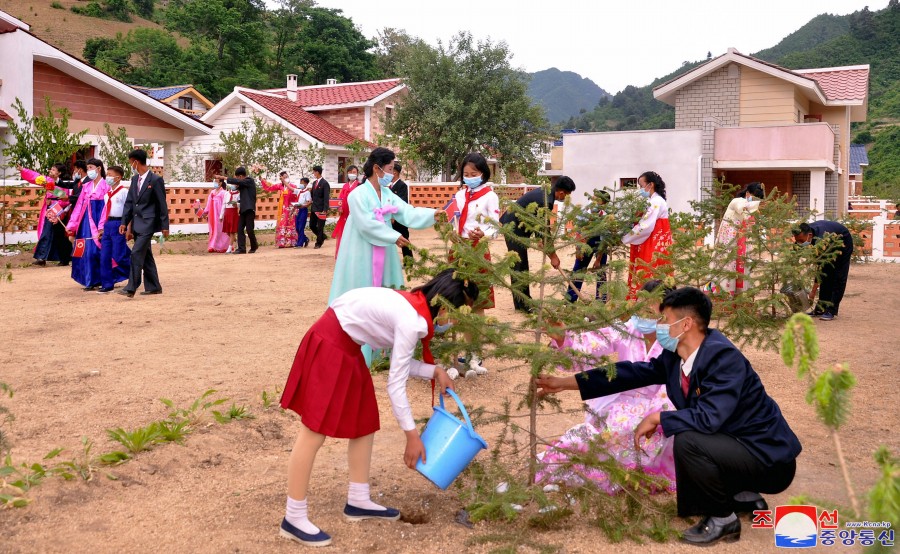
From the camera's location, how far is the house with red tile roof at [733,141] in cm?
2100

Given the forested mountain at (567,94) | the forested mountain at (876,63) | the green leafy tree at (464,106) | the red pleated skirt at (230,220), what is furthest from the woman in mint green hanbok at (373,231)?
the forested mountain at (567,94)

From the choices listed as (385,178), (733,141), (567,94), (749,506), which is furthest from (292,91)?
(567,94)

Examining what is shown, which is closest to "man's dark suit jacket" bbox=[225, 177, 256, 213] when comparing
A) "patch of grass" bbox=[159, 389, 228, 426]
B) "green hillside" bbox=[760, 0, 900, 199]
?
"patch of grass" bbox=[159, 389, 228, 426]

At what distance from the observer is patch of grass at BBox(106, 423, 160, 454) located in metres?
4.72

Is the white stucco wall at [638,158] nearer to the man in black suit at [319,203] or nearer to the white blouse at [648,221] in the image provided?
the man in black suit at [319,203]

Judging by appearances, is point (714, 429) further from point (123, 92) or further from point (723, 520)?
point (123, 92)

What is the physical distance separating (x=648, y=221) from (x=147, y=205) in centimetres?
604

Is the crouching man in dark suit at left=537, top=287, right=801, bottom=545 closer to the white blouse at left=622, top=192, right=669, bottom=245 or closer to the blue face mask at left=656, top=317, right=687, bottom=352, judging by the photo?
the blue face mask at left=656, top=317, right=687, bottom=352

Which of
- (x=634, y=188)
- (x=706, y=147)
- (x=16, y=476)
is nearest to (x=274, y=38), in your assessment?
(x=706, y=147)

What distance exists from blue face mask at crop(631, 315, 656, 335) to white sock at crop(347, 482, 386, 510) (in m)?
1.52

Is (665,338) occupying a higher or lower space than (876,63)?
lower

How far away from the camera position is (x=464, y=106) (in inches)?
1298

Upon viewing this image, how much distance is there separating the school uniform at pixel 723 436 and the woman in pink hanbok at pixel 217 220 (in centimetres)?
1391

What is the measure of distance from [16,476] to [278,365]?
2783 mm
